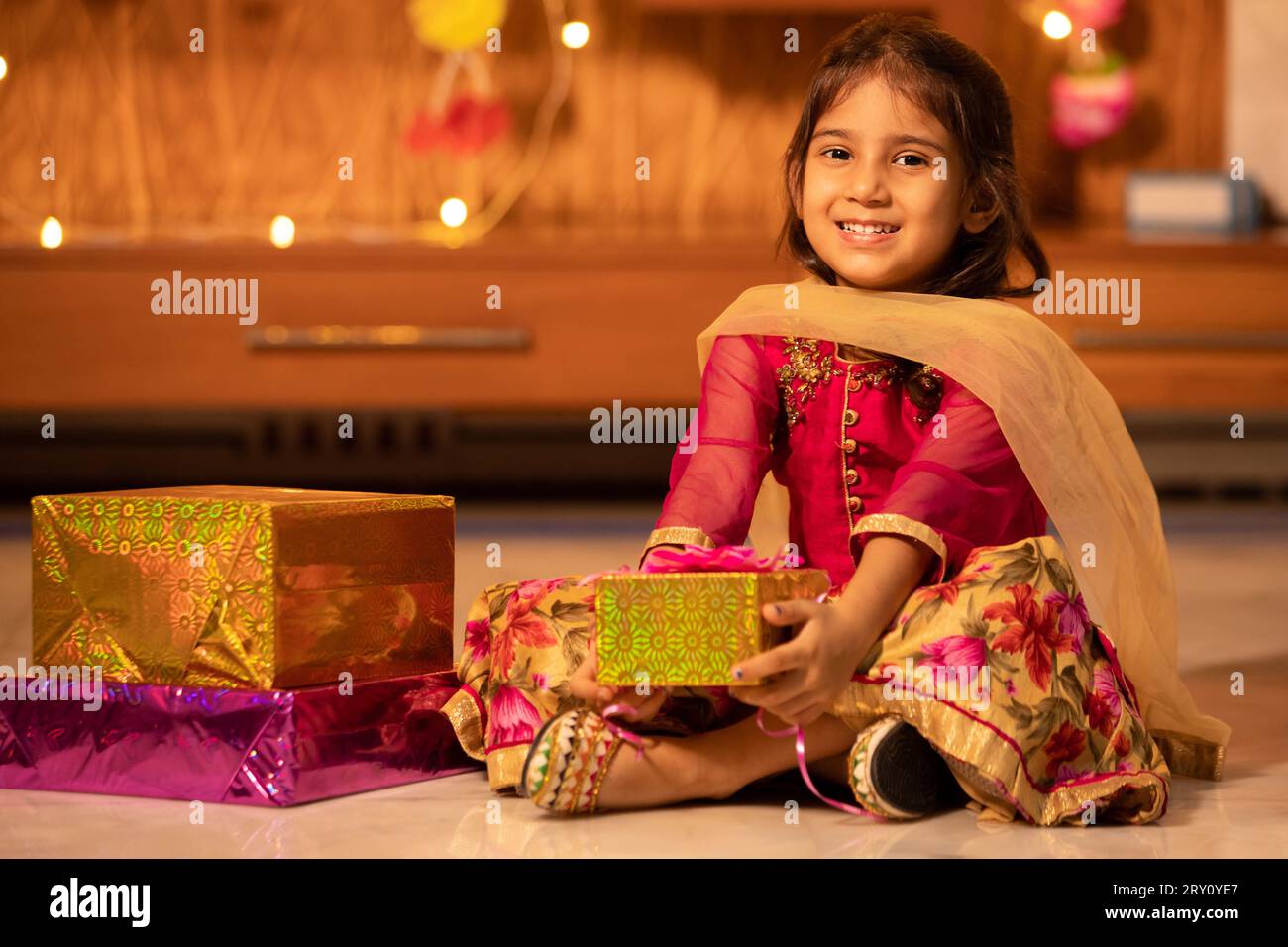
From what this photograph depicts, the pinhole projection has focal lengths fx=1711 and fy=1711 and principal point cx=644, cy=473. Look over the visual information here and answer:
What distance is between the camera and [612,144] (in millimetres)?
3279

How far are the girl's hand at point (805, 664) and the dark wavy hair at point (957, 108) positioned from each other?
0.36 m

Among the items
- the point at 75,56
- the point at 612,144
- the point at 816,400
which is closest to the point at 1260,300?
the point at 612,144

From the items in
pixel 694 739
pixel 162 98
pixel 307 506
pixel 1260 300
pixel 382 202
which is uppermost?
pixel 162 98

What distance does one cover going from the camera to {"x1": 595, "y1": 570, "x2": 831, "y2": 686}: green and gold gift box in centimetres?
106

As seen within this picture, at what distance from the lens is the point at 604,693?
1.13 m

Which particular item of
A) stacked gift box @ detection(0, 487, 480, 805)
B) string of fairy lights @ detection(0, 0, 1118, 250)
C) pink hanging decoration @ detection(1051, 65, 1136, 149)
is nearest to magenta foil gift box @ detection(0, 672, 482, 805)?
stacked gift box @ detection(0, 487, 480, 805)

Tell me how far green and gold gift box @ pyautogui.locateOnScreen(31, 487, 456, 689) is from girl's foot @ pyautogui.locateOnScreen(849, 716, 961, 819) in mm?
355

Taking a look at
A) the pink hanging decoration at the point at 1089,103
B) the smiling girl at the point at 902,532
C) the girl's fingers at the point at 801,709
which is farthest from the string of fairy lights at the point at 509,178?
the girl's fingers at the point at 801,709

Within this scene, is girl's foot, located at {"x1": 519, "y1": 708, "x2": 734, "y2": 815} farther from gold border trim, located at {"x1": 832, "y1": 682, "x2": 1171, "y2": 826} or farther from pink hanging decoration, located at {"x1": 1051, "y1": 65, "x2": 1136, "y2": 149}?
pink hanging decoration, located at {"x1": 1051, "y1": 65, "x2": 1136, "y2": 149}

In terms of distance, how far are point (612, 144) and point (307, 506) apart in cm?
220

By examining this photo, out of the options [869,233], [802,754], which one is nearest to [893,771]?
[802,754]

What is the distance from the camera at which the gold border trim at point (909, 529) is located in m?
1.18

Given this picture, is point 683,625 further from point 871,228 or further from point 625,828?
point 871,228

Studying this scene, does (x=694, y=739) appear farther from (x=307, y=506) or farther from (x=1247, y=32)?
(x=1247, y=32)
